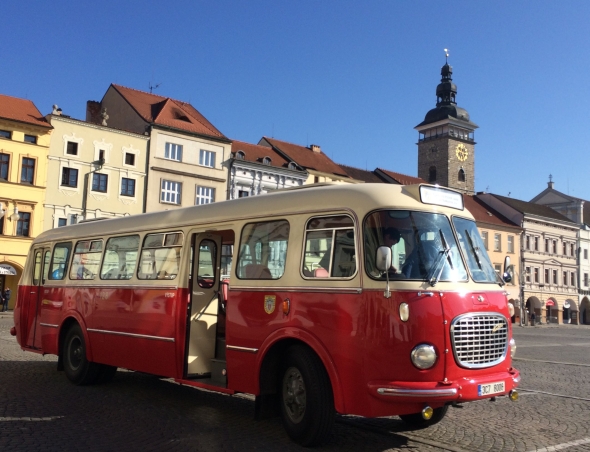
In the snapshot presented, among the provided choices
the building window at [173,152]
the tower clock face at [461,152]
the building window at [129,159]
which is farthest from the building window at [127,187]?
the tower clock face at [461,152]

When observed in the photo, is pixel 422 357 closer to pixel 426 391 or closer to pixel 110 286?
pixel 426 391

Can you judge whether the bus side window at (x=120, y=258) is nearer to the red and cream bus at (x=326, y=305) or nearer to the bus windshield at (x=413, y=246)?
the red and cream bus at (x=326, y=305)

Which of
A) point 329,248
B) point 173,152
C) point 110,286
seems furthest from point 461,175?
point 329,248

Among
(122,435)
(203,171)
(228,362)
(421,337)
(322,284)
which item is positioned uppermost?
(203,171)

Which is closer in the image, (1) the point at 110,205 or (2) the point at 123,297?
(2) the point at 123,297

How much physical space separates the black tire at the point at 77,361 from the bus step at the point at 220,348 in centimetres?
308

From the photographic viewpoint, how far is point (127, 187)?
4562cm

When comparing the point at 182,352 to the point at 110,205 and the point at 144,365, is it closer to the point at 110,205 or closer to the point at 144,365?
the point at 144,365

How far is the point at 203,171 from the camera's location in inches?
1945

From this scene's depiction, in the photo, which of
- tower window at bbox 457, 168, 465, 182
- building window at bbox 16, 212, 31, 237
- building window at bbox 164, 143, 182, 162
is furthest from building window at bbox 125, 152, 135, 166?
tower window at bbox 457, 168, 465, 182

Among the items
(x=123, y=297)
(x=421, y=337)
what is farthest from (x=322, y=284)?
(x=123, y=297)

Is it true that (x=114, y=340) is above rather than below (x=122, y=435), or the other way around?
above

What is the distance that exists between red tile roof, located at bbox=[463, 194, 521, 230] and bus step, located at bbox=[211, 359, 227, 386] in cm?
6258

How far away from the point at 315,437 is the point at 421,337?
162 cm
